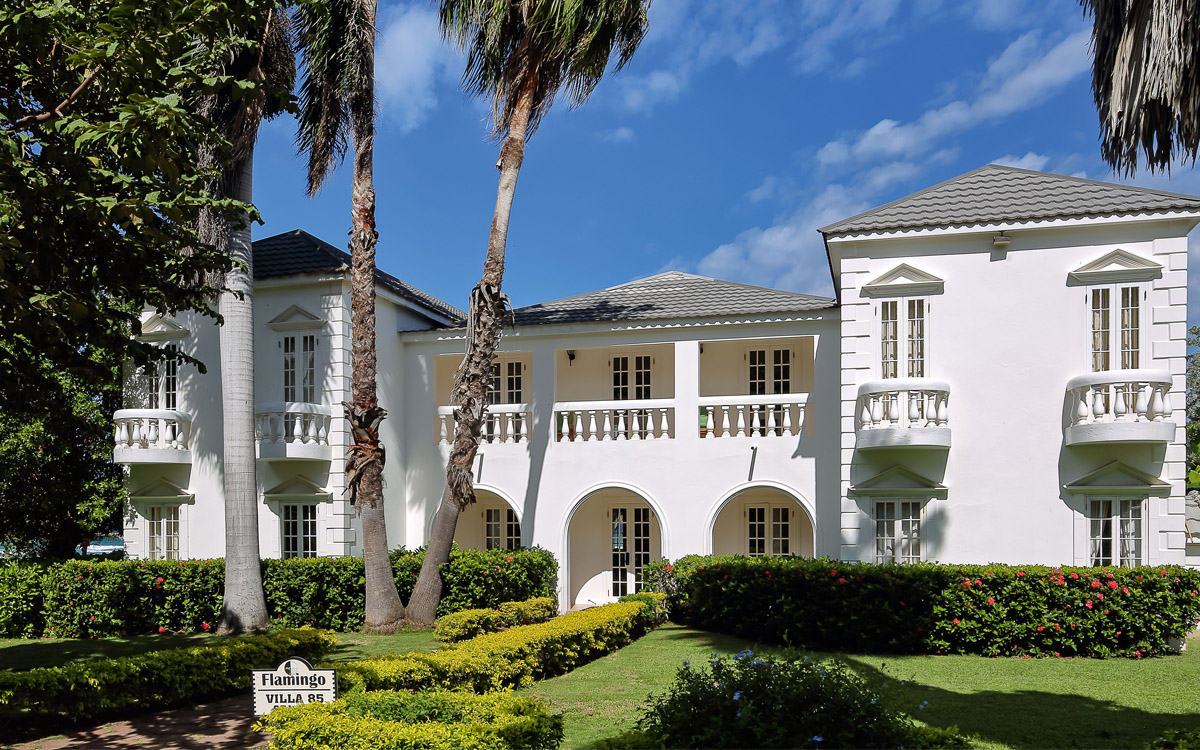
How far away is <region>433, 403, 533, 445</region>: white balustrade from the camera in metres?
19.9

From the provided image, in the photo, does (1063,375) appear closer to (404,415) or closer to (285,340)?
(404,415)

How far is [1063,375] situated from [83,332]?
49.9 feet

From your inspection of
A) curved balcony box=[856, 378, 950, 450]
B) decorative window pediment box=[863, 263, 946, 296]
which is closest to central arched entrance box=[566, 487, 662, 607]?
curved balcony box=[856, 378, 950, 450]

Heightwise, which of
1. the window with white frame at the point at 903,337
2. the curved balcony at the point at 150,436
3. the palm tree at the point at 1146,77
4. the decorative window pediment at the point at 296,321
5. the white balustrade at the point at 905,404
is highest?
the palm tree at the point at 1146,77

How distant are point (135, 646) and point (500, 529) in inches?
353

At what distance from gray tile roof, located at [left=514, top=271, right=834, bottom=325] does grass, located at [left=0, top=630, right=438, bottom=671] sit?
7.51m

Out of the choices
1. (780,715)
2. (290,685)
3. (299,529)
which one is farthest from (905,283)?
(299,529)

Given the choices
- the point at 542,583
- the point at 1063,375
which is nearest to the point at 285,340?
Answer: the point at 542,583

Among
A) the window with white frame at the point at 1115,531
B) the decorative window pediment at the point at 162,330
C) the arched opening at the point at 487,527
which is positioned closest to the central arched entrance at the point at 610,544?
the arched opening at the point at 487,527

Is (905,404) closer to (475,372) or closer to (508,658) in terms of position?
(475,372)

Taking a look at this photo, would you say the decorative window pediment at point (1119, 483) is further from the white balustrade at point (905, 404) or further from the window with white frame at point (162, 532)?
the window with white frame at point (162, 532)

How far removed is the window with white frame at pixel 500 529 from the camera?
2272cm

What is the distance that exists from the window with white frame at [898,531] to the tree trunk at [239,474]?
1147 cm

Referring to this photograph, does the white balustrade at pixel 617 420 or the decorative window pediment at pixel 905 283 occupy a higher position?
the decorative window pediment at pixel 905 283
